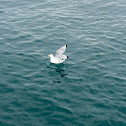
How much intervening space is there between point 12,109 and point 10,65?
24.6 feet

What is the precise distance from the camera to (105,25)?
3481 cm

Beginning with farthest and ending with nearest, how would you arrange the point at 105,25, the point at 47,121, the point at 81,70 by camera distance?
1. the point at 105,25
2. the point at 81,70
3. the point at 47,121

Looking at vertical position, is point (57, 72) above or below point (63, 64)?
below

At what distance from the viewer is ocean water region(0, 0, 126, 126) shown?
19469 millimetres

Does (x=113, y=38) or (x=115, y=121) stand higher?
(x=113, y=38)

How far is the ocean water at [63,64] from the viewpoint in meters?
Answer: 19.5

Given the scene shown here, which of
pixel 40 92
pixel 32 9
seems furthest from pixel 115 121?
pixel 32 9

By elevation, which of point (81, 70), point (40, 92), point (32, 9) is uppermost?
point (32, 9)

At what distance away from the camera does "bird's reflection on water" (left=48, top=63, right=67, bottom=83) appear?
24.2 m

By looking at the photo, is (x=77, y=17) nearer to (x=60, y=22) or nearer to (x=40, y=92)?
(x=60, y=22)

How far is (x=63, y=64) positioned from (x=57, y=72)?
1631mm

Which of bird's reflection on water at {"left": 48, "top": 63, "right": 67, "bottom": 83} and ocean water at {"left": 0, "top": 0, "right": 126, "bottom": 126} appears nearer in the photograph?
ocean water at {"left": 0, "top": 0, "right": 126, "bottom": 126}

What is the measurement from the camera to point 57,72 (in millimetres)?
25438

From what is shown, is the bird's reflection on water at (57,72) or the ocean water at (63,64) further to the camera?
the bird's reflection on water at (57,72)
